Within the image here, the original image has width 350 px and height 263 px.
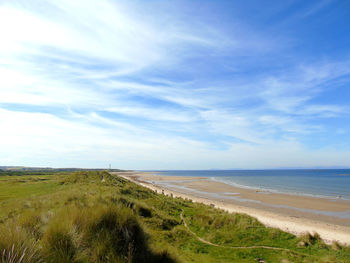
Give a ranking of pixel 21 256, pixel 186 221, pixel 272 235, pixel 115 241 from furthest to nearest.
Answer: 1. pixel 186 221
2. pixel 272 235
3. pixel 115 241
4. pixel 21 256

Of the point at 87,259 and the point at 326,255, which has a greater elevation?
the point at 87,259

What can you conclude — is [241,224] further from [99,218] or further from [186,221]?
[99,218]

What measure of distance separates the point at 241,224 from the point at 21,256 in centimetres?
1449

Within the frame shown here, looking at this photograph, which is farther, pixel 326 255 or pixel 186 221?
pixel 186 221

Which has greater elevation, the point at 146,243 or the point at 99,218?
the point at 99,218

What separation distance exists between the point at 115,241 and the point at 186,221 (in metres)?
12.5

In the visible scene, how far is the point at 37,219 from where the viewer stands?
6504 mm

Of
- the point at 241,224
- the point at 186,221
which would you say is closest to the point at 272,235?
the point at 241,224

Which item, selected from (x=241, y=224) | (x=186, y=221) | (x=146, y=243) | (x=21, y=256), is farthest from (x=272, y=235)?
(x=21, y=256)

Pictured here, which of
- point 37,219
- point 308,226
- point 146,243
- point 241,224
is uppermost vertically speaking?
point 37,219

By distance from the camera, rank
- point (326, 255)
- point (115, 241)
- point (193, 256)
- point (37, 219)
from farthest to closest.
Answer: point (326, 255)
point (193, 256)
point (37, 219)
point (115, 241)

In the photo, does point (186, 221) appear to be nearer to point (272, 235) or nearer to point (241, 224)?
point (241, 224)

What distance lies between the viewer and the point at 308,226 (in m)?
19.4

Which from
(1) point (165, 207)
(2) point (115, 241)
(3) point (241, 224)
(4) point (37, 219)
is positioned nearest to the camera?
(2) point (115, 241)
